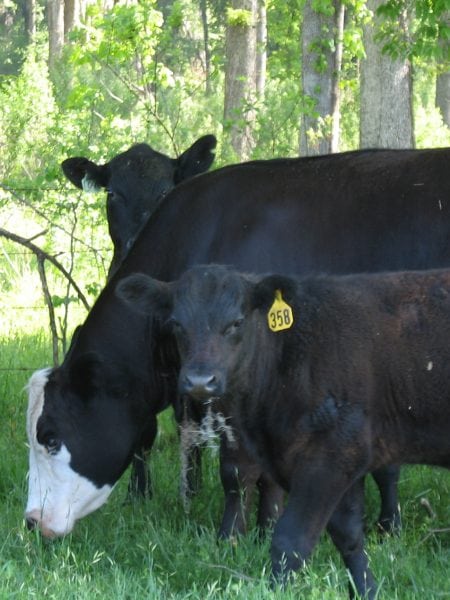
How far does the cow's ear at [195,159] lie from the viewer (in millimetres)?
8398

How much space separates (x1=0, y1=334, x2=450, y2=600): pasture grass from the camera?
15.8 feet

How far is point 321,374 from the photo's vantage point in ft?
16.2

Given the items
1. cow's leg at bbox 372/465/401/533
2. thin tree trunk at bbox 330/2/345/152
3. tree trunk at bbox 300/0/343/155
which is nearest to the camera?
cow's leg at bbox 372/465/401/533

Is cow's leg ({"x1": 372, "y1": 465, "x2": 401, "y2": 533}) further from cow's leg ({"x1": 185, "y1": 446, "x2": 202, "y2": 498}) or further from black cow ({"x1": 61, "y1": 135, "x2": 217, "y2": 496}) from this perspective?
black cow ({"x1": 61, "y1": 135, "x2": 217, "y2": 496})

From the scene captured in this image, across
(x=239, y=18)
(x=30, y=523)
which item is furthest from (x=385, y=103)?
(x=30, y=523)

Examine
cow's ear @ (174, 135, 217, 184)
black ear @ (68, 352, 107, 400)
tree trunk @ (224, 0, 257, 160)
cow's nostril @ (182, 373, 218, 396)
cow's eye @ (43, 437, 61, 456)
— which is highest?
tree trunk @ (224, 0, 257, 160)

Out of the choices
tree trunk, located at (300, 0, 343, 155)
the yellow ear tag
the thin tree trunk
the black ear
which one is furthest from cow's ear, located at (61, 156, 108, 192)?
the thin tree trunk

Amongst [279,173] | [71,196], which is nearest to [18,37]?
[71,196]

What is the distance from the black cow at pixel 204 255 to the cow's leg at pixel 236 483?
1.75 ft

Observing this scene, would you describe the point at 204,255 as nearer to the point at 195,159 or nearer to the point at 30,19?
the point at 195,159

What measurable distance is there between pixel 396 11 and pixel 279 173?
105 inches

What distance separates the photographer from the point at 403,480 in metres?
7.20

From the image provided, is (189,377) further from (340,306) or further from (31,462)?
(31,462)

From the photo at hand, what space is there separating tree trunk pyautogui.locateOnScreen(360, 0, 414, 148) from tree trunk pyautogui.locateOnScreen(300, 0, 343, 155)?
3.06 ft
